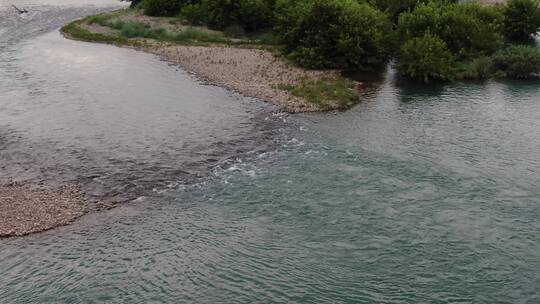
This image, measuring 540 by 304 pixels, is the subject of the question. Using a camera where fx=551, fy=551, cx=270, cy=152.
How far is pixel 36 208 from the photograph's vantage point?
29703mm

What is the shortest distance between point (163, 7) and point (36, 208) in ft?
210

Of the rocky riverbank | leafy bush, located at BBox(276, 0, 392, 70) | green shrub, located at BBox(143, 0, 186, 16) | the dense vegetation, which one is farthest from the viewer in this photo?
green shrub, located at BBox(143, 0, 186, 16)

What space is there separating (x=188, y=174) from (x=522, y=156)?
21.6m

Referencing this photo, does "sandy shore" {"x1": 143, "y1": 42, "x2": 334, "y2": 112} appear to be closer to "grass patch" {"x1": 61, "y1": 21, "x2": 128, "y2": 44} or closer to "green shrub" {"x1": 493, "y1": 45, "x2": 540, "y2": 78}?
"grass patch" {"x1": 61, "y1": 21, "x2": 128, "y2": 44}

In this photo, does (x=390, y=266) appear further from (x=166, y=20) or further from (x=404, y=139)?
(x=166, y=20)

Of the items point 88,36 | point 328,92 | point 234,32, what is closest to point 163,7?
point 88,36

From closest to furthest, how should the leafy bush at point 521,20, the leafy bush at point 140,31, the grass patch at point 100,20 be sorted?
the leafy bush at point 521,20, the leafy bush at point 140,31, the grass patch at point 100,20

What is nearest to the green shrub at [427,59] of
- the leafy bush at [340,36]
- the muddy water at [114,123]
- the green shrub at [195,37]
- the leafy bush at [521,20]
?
the leafy bush at [340,36]

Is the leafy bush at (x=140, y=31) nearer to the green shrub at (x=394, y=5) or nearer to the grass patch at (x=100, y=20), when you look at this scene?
the grass patch at (x=100, y=20)

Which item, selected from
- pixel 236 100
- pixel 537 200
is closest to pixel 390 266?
pixel 537 200

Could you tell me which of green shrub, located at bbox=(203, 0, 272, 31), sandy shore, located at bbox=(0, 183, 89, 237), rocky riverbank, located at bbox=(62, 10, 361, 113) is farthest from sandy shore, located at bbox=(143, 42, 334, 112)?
sandy shore, located at bbox=(0, 183, 89, 237)

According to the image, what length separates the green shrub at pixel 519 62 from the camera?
53719 millimetres

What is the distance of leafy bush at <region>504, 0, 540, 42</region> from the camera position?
64125mm

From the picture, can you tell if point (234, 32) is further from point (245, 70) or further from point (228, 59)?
point (245, 70)
